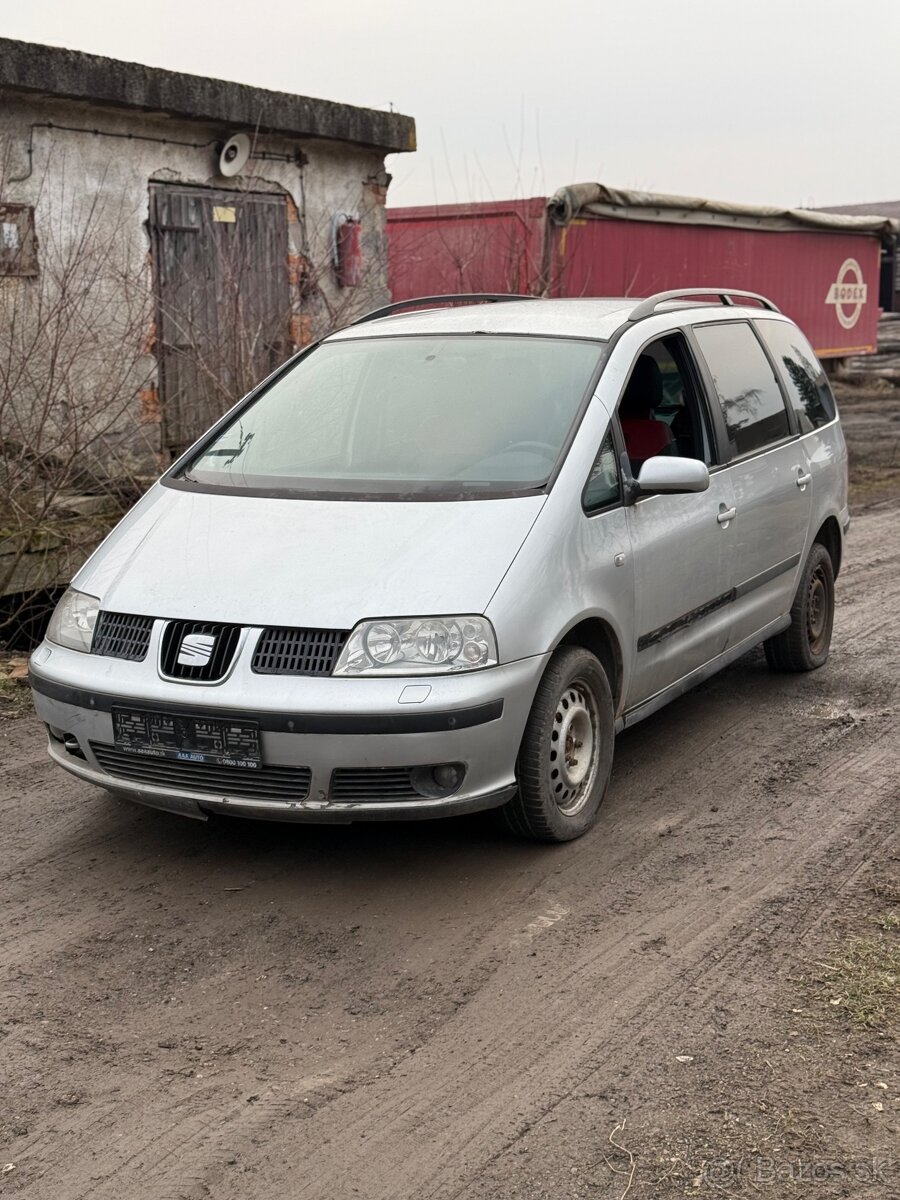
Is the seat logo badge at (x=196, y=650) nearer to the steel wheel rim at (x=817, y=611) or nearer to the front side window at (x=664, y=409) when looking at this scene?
the front side window at (x=664, y=409)

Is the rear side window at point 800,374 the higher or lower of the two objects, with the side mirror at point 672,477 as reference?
higher

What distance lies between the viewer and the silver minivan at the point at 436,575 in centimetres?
411

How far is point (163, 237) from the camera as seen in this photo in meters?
10.9

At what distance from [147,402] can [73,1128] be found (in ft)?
25.9

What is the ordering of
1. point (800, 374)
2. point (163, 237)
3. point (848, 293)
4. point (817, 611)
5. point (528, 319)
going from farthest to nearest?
1. point (848, 293)
2. point (163, 237)
3. point (817, 611)
4. point (800, 374)
5. point (528, 319)

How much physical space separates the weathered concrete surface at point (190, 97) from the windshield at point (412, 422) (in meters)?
4.89

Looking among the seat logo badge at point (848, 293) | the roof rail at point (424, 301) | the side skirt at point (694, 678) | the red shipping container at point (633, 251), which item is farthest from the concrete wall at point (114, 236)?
the seat logo badge at point (848, 293)

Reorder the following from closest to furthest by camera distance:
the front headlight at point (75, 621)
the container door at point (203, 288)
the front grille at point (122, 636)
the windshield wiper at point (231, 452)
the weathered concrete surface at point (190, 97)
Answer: the front grille at point (122, 636)
the front headlight at point (75, 621)
the windshield wiper at point (231, 452)
the weathered concrete surface at point (190, 97)
the container door at point (203, 288)

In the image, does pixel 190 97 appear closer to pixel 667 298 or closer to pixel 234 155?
pixel 234 155

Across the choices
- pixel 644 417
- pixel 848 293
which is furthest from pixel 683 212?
pixel 644 417

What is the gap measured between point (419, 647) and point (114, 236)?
22.9ft

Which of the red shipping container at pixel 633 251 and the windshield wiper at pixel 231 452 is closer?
the windshield wiper at pixel 231 452

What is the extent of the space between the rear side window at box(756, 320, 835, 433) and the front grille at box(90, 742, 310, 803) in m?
3.42

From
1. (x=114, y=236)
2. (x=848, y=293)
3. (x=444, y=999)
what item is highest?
(x=114, y=236)
